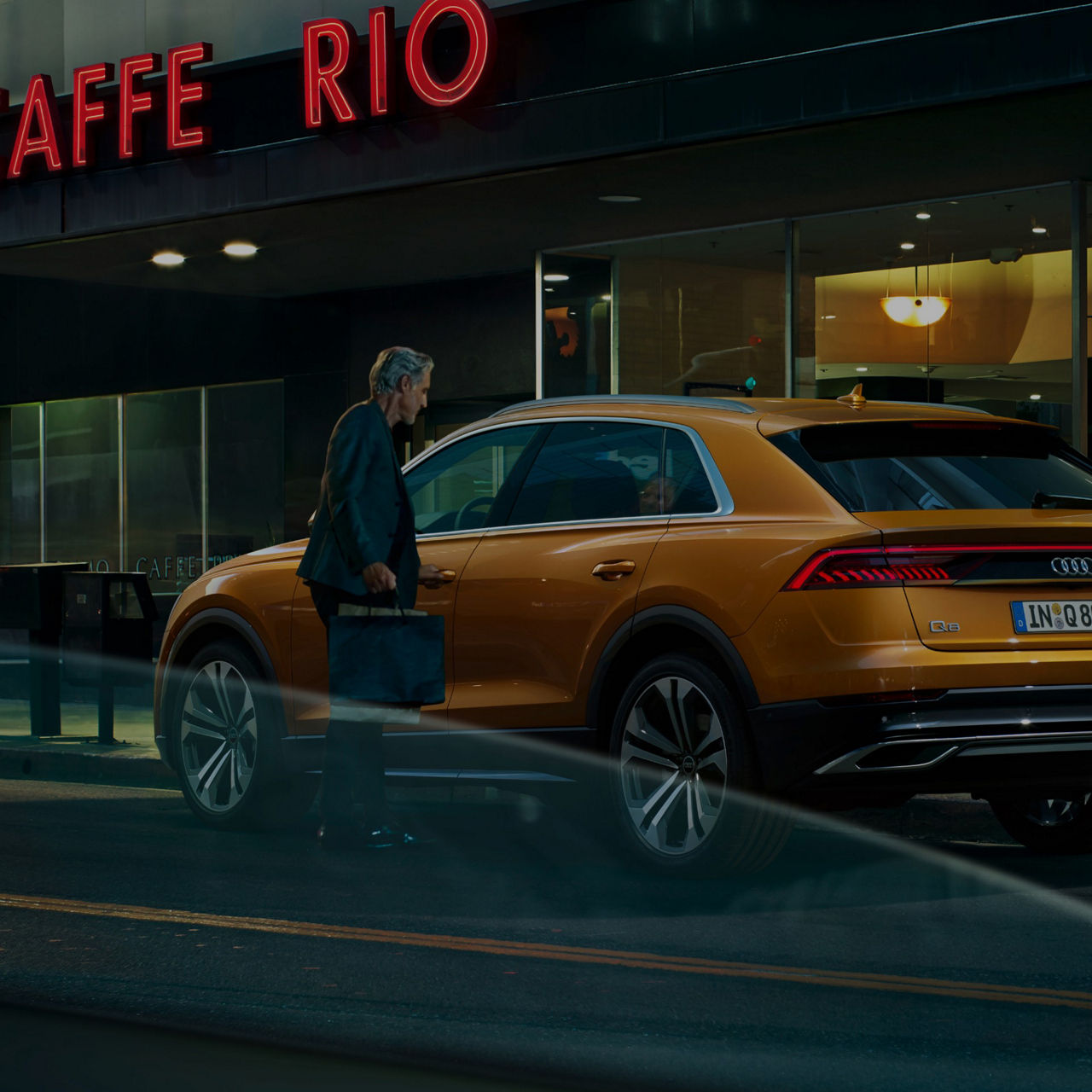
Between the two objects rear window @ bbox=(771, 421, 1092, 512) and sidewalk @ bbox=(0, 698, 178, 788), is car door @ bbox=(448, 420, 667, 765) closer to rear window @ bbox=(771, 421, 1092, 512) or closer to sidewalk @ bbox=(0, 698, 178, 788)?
rear window @ bbox=(771, 421, 1092, 512)

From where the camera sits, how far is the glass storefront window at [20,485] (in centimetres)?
2389

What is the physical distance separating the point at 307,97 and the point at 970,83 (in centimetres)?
565

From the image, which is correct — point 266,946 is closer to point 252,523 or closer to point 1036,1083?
point 1036,1083

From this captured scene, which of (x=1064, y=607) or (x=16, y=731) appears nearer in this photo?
(x=1064, y=607)

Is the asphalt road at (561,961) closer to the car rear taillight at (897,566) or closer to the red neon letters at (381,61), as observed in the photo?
the car rear taillight at (897,566)

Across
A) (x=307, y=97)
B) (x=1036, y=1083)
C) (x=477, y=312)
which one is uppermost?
(x=307, y=97)

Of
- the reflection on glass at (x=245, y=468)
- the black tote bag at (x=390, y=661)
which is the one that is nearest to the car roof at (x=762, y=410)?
the black tote bag at (x=390, y=661)

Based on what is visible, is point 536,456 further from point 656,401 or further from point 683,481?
point 683,481

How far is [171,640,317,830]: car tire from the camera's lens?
841 centimetres

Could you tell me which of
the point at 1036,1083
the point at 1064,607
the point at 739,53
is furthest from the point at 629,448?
the point at 739,53

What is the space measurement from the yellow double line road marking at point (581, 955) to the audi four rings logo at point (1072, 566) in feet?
5.51

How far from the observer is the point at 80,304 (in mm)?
22797

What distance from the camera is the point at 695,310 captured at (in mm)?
15859

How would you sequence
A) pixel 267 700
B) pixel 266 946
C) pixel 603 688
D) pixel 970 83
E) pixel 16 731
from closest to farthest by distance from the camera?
pixel 266 946
pixel 603 688
pixel 267 700
pixel 970 83
pixel 16 731
